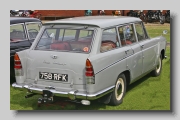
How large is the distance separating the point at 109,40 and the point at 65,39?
2.53ft

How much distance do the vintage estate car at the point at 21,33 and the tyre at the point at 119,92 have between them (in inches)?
103

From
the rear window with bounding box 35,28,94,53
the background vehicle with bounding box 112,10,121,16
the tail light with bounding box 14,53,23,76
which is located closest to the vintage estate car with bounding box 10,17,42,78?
the tail light with bounding box 14,53,23,76

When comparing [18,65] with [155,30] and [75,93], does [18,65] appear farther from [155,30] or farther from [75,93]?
[155,30]

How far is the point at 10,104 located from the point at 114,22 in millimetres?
2492

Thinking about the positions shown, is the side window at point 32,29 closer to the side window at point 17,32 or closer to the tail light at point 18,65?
the side window at point 17,32

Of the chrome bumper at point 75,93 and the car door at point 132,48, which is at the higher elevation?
the car door at point 132,48

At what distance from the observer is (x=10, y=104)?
216 inches

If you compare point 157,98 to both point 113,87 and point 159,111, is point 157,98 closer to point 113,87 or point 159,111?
point 159,111

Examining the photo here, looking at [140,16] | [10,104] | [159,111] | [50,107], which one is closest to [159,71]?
[140,16]

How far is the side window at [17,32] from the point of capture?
669 cm

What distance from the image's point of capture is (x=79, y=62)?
4.52 meters

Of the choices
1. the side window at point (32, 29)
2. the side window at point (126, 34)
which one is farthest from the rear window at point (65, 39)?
the side window at point (32, 29)

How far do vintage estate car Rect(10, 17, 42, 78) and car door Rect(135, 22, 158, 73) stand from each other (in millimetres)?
2587

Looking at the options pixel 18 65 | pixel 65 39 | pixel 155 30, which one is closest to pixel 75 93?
pixel 65 39
